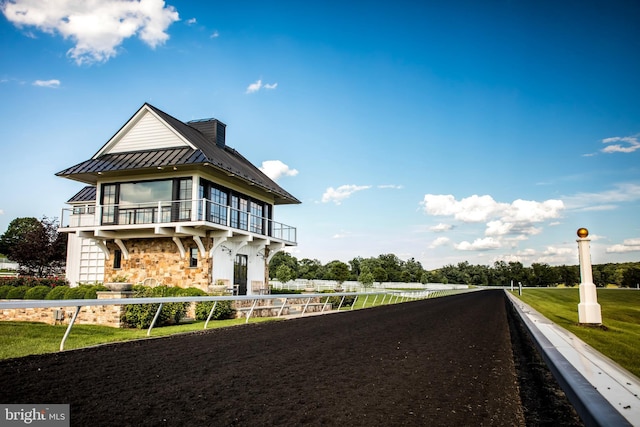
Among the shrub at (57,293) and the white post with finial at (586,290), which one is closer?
the white post with finial at (586,290)

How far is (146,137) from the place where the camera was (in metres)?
24.1

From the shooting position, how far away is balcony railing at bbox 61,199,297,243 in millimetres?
21516

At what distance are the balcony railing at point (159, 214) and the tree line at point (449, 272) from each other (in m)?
17.4

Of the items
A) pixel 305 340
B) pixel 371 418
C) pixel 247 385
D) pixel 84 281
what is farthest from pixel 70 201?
pixel 371 418

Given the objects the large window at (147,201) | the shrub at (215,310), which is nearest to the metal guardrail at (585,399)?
the shrub at (215,310)

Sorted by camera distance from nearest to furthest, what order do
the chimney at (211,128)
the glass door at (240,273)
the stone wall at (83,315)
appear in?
the stone wall at (83,315)
the glass door at (240,273)
the chimney at (211,128)

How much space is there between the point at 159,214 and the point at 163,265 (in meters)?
2.88

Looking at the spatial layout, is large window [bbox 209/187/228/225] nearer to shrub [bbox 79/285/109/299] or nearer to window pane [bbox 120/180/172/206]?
window pane [bbox 120/180/172/206]

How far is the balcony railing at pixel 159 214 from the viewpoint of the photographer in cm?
2152

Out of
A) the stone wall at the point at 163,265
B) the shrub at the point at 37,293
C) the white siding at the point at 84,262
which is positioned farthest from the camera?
the white siding at the point at 84,262

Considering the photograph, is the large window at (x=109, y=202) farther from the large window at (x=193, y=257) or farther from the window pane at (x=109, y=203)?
the large window at (x=193, y=257)

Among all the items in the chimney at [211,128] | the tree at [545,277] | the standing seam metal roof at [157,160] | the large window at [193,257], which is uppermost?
the chimney at [211,128]

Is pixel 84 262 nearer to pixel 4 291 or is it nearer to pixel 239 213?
pixel 4 291

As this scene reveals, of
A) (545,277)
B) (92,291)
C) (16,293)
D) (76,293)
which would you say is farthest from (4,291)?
(545,277)
